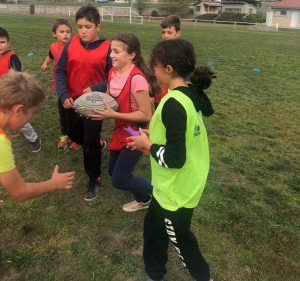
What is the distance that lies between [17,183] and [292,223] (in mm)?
3019

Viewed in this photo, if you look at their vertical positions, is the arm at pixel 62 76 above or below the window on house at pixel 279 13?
below

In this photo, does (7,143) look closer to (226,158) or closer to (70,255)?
(70,255)

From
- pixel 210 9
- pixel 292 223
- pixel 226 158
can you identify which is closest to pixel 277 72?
pixel 226 158

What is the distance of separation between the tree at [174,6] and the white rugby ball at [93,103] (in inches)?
2679

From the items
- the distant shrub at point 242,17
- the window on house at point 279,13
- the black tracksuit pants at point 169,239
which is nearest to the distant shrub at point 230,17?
the distant shrub at point 242,17

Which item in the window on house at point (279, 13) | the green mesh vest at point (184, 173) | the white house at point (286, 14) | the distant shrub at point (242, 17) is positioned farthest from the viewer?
the window on house at point (279, 13)

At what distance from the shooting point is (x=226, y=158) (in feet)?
17.3

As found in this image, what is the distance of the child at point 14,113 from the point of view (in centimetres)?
215

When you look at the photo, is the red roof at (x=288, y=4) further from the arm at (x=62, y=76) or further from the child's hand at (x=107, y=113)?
the child's hand at (x=107, y=113)

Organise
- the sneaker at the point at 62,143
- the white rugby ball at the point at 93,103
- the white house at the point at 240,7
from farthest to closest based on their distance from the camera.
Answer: the white house at the point at 240,7
the sneaker at the point at 62,143
the white rugby ball at the point at 93,103

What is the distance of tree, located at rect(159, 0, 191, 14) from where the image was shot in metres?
66.5

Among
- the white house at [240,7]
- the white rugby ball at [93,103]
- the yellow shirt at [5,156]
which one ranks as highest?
the white house at [240,7]

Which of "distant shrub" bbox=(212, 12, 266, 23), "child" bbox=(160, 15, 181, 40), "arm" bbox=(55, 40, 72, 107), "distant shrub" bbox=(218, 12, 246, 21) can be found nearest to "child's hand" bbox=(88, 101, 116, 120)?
"arm" bbox=(55, 40, 72, 107)

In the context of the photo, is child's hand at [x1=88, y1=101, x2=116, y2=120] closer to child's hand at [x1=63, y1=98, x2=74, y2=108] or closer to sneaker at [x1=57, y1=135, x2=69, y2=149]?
child's hand at [x1=63, y1=98, x2=74, y2=108]
